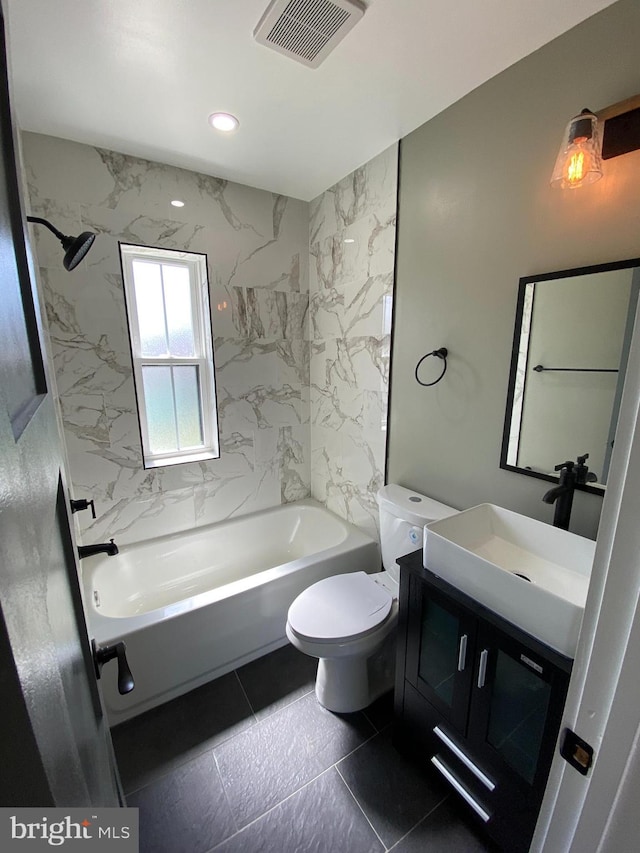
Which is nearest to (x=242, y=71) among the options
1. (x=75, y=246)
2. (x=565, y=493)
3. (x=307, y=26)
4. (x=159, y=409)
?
(x=307, y=26)

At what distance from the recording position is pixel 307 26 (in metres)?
1.17

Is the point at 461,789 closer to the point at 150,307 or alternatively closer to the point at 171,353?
the point at 171,353

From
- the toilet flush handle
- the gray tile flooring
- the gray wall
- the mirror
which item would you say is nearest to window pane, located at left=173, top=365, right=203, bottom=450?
the gray wall

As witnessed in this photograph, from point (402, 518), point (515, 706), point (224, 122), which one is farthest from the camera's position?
point (402, 518)

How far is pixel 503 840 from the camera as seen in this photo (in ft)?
3.53

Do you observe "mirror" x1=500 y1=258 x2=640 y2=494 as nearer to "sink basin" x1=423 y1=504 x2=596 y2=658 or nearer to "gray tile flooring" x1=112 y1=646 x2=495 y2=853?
"sink basin" x1=423 y1=504 x2=596 y2=658

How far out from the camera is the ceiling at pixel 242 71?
3.75 feet

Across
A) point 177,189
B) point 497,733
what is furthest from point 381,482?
point 177,189

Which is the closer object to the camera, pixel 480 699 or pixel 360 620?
→ pixel 480 699

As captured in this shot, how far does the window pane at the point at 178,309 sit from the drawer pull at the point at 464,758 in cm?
228

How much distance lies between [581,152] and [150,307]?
84.8 inches

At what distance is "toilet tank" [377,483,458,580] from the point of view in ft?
5.56

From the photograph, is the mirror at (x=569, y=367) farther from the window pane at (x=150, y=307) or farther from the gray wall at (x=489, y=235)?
the window pane at (x=150, y=307)

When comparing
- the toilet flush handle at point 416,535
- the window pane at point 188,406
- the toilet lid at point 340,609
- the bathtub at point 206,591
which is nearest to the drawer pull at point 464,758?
the toilet lid at point 340,609
